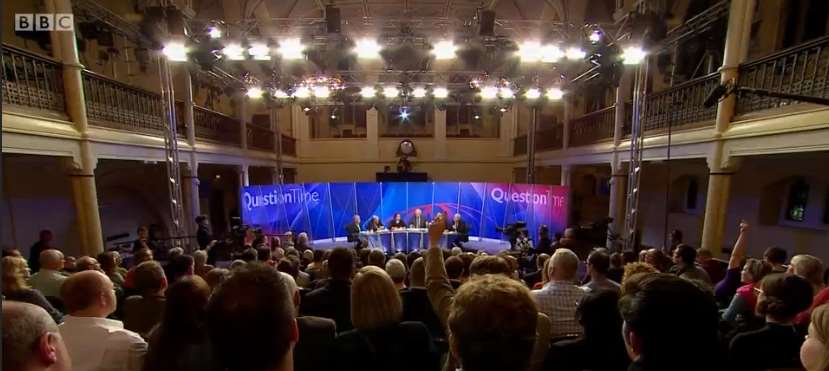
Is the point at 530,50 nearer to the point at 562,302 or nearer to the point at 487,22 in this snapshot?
the point at 487,22

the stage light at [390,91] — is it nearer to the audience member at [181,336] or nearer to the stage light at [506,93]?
the stage light at [506,93]

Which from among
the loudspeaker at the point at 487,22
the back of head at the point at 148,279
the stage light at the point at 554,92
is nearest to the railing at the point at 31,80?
the back of head at the point at 148,279

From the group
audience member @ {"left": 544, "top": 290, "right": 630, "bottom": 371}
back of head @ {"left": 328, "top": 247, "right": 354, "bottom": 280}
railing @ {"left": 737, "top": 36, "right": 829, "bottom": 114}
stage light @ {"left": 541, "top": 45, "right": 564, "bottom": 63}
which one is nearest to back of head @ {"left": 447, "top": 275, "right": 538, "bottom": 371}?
audience member @ {"left": 544, "top": 290, "right": 630, "bottom": 371}

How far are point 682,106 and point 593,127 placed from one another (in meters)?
3.44

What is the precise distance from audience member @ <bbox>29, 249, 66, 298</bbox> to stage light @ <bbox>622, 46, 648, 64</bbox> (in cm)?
890

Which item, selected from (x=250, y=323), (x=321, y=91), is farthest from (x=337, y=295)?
(x=321, y=91)

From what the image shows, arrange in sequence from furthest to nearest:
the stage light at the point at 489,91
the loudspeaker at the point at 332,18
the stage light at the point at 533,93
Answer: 1. the stage light at the point at 489,91
2. the stage light at the point at 533,93
3. the loudspeaker at the point at 332,18

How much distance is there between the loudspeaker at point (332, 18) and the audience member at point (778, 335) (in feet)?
25.6

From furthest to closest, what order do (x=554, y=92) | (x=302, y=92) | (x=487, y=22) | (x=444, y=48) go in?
(x=302, y=92) < (x=554, y=92) < (x=444, y=48) < (x=487, y=22)

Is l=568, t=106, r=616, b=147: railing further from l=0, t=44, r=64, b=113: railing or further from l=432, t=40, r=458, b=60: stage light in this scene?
l=0, t=44, r=64, b=113: railing

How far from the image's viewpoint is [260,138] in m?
13.6

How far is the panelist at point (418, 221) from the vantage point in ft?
40.2

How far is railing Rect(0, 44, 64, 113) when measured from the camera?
4.96 metres

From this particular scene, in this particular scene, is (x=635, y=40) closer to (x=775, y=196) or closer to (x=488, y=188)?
(x=775, y=196)
